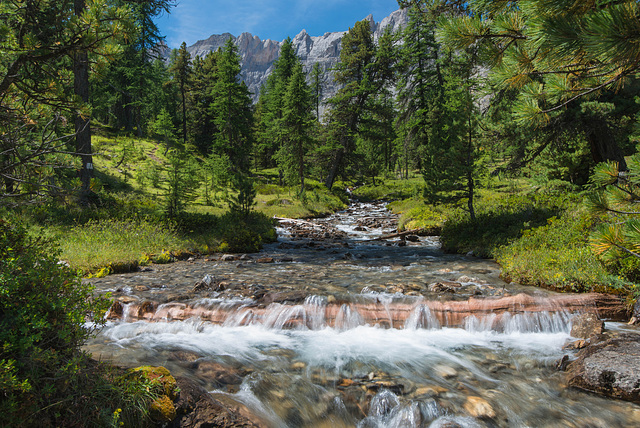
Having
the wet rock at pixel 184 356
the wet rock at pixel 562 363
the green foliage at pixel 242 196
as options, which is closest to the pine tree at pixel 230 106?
the green foliage at pixel 242 196

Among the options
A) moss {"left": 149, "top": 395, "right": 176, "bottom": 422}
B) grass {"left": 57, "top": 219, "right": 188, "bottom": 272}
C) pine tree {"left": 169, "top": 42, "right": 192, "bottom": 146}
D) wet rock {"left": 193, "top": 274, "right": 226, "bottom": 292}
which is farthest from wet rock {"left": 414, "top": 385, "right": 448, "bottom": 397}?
pine tree {"left": 169, "top": 42, "right": 192, "bottom": 146}

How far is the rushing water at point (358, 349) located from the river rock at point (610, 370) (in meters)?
0.15

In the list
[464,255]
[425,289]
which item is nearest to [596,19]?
[425,289]

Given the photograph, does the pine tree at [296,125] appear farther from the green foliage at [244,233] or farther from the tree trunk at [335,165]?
the green foliage at [244,233]

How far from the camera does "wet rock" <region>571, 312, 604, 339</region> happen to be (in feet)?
18.0

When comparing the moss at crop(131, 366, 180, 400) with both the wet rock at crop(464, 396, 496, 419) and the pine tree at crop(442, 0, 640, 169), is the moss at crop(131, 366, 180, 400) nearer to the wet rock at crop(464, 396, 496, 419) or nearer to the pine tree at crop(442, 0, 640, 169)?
the wet rock at crop(464, 396, 496, 419)

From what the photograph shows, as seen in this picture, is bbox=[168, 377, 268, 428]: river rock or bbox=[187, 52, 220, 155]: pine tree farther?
bbox=[187, 52, 220, 155]: pine tree

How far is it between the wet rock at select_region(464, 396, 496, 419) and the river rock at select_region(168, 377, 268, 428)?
97.9 inches

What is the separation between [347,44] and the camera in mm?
34406

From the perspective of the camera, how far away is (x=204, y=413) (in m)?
3.10

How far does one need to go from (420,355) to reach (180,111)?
61.7m

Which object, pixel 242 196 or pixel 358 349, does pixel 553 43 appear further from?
pixel 242 196

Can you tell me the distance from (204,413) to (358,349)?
9.52 feet

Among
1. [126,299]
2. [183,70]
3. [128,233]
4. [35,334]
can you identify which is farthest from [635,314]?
[183,70]
